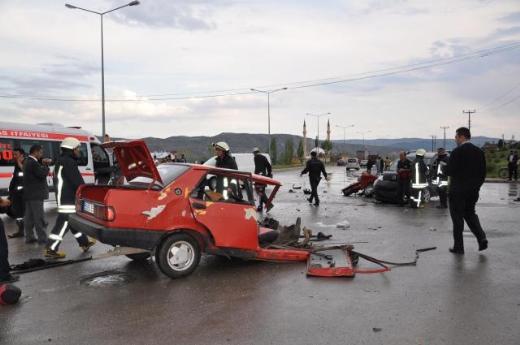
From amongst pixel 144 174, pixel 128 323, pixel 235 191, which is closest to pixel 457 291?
pixel 235 191

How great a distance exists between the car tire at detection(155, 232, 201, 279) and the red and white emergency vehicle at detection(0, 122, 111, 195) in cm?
1012

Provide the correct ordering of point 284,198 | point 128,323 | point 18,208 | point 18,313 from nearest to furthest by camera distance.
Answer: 1. point 128,323
2. point 18,313
3. point 18,208
4. point 284,198

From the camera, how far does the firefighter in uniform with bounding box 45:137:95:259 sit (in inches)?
303

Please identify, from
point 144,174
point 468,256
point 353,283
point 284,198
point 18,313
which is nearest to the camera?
point 18,313

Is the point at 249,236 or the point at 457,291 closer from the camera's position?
the point at 457,291

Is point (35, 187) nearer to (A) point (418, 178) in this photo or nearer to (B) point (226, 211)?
(B) point (226, 211)

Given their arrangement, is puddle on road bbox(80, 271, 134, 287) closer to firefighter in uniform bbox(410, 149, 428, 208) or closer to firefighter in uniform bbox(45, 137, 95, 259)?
firefighter in uniform bbox(45, 137, 95, 259)

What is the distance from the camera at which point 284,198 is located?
18828 mm

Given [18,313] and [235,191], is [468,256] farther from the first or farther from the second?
[18,313]

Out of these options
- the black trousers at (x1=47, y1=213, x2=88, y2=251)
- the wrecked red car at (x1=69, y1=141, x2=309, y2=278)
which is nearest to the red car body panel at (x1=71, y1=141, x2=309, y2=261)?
the wrecked red car at (x1=69, y1=141, x2=309, y2=278)

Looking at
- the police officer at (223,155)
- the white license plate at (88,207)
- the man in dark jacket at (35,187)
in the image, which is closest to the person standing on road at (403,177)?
the police officer at (223,155)

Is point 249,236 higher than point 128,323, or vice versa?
point 249,236

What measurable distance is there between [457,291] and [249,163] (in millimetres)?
28182

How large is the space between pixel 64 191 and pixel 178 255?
2.60 meters
